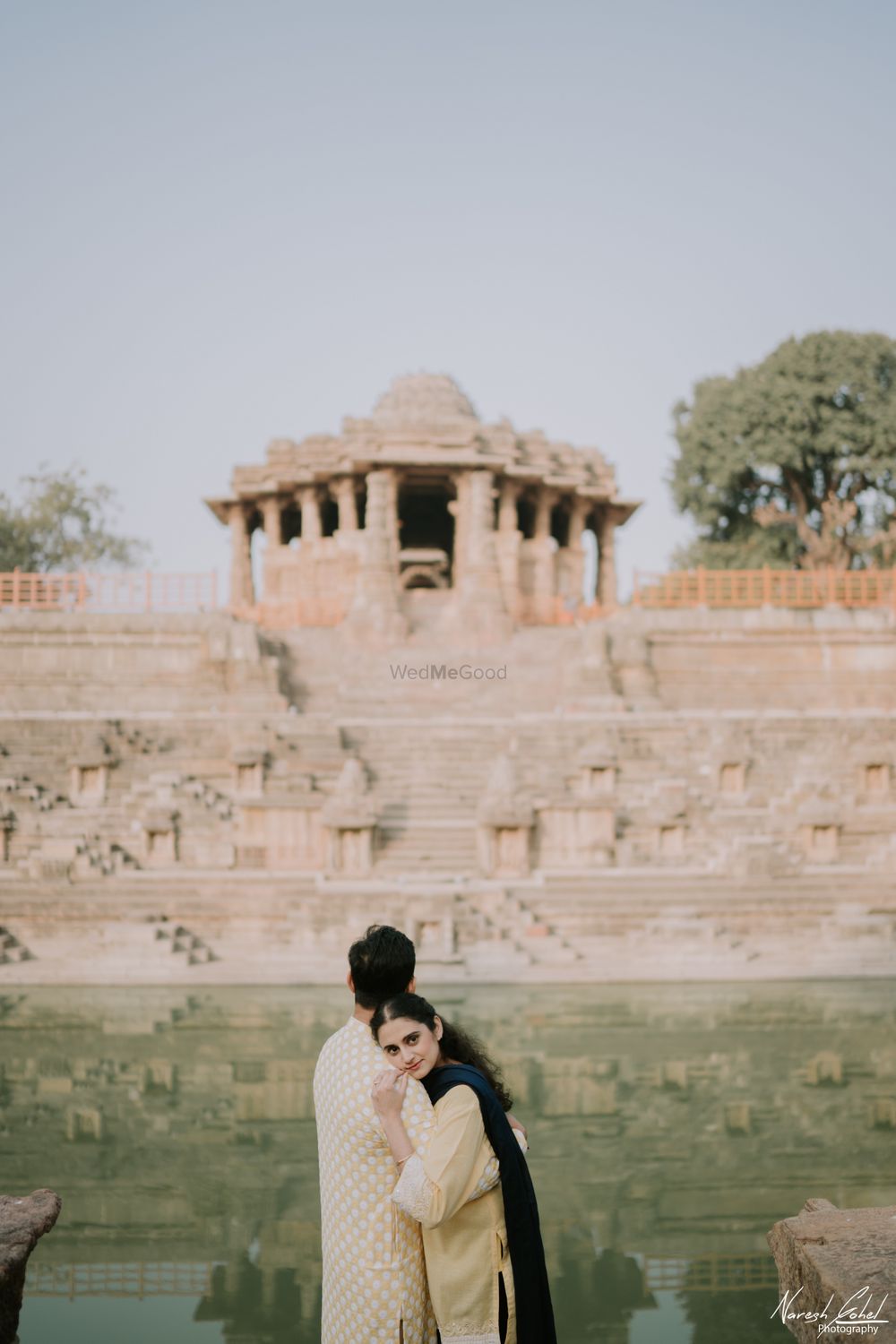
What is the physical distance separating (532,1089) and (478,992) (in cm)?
345

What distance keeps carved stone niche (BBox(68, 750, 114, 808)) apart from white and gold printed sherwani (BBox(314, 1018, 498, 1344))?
14.5 metres

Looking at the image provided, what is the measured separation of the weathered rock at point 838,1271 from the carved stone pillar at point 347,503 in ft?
77.7

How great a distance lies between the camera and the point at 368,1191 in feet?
10.2

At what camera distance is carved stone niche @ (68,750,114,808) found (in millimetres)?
16859

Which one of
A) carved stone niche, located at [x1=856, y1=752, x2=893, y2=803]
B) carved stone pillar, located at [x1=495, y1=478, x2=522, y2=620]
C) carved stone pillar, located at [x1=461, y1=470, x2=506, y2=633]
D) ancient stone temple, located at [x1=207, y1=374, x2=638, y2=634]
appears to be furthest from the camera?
carved stone pillar, located at [x1=495, y1=478, x2=522, y2=620]

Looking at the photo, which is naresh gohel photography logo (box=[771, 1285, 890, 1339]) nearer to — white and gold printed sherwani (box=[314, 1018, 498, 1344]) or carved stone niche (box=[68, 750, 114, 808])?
white and gold printed sherwani (box=[314, 1018, 498, 1344])

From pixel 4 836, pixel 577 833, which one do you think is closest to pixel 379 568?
pixel 577 833

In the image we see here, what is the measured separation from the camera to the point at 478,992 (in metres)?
12.2

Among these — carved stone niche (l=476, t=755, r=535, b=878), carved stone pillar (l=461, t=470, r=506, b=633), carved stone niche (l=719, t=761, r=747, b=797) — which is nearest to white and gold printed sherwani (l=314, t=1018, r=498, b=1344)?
carved stone niche (l=476, t=755, r=535, b=878)

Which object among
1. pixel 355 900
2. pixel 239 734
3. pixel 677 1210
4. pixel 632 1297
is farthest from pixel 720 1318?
pixel 239 734

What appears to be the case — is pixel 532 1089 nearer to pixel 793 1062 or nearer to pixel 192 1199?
pixel 793 1062

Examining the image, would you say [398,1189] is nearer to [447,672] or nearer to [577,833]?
[577,833]

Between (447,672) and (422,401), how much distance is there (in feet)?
32.3

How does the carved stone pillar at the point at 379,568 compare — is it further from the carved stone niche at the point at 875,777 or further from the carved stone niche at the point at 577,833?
the carved stone niche at the point at 875,777
